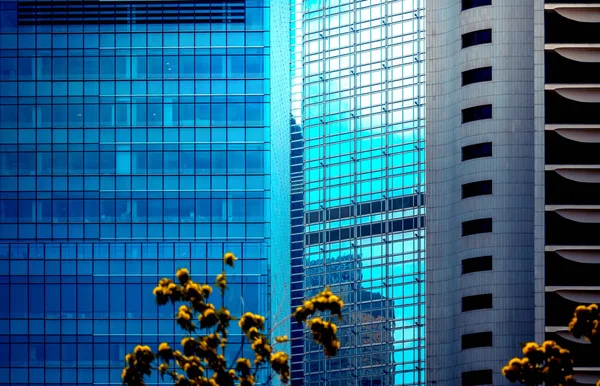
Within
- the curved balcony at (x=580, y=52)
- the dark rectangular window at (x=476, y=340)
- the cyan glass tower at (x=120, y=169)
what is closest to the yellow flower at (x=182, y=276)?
the curved balcony at (x=580, y=52)

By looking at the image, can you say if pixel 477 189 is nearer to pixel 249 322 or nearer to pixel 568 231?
pixel 568 231

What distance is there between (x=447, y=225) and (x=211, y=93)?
23.7 metres

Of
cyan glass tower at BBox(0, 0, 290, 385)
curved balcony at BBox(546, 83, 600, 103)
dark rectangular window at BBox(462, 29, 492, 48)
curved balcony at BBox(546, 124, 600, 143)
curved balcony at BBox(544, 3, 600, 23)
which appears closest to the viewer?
curved balcony at BBox(546, 124, 600, 143)

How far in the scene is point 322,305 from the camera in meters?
55.0

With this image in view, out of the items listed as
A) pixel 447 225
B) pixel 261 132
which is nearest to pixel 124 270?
pixel 261 132

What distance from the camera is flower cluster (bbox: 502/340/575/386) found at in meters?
58.4

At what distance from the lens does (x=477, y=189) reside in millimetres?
121688

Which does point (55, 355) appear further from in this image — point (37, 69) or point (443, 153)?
point (443, 153)

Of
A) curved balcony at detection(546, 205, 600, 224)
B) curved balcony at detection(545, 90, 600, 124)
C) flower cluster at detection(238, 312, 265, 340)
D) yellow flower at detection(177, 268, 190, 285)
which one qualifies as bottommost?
flower cluster at detection(238, 312, 265, 340)

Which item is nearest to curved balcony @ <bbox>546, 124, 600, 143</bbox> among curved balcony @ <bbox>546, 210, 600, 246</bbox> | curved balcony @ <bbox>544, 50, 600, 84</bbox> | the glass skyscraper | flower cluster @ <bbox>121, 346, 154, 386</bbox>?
curved balcony @ <bbox>544, 50, 600, 84</bbox>

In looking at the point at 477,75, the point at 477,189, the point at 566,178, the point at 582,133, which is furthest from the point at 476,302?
the point at 477,75

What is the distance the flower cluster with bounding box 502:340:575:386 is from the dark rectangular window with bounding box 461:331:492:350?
2363 inches

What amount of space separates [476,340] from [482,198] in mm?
9815

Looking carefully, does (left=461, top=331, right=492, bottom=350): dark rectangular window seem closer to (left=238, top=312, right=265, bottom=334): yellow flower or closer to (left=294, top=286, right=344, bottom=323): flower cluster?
(left=238, top=312, right=265, bottom=334): yellow flower
